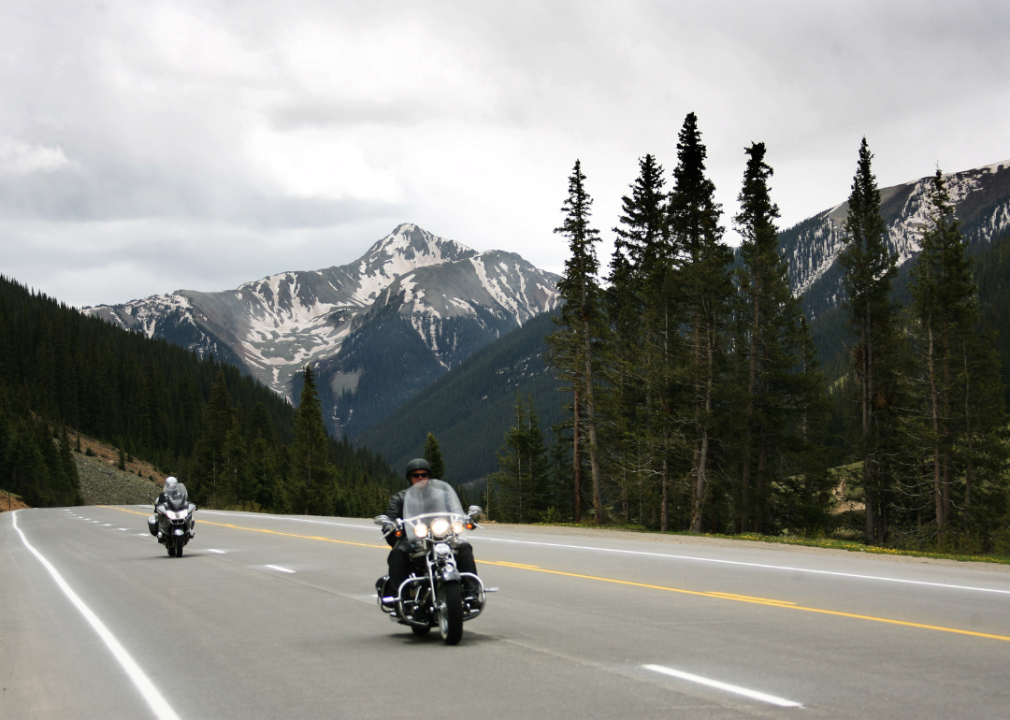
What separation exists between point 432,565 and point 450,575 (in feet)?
1.20

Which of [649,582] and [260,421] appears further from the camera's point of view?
[260,421]

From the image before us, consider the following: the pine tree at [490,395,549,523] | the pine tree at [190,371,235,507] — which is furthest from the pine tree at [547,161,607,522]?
the pine tree at [190,371,235,507]

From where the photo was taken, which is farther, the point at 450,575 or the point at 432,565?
the point at 432,565

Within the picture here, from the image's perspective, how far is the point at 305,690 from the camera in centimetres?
671

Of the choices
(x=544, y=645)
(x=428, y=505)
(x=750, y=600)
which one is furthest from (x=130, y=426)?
(x=544, y=645)

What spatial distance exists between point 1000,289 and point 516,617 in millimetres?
165719

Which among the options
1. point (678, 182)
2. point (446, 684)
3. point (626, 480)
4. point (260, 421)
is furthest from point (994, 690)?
point (260, 421)

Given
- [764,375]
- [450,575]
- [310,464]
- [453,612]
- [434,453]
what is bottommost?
[453,612]

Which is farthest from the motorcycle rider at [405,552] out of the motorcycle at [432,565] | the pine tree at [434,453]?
the pine tree at [434,453]

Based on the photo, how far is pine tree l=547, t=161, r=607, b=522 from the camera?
1638 inches

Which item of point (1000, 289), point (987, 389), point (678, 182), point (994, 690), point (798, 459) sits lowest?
point (994, 690)

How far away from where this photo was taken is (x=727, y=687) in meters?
6.23

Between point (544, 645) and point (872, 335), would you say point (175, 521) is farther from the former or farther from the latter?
point (872, 335)

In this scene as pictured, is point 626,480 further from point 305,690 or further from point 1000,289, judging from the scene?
point 1000,289
